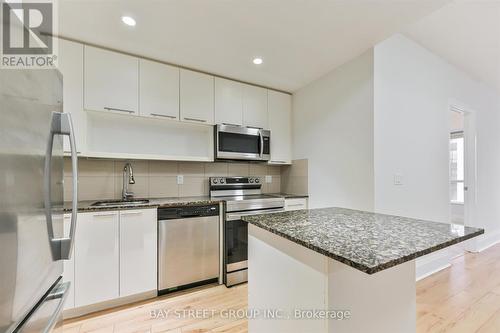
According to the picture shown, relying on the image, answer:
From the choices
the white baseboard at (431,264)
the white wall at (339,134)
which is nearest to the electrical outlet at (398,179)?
the white wall at (339,134)

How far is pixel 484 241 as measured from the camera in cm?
341

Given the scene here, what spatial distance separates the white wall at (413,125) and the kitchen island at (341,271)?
1192mm

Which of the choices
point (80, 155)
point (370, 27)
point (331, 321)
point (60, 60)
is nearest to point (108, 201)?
point (80, 155)

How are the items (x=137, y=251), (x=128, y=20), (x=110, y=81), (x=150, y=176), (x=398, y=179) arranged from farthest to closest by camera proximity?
1. (x=150, y=176)
2. (x=398, y=179)
3. (x=110, y=81)
4. (x=137, y=251)
5. (x=128, y=20)

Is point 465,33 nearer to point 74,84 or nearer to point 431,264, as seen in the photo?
point 431,264

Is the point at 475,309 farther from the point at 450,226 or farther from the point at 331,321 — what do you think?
the point at 331,321

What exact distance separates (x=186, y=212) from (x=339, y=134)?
6.22 ft

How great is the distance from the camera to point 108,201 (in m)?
2.23

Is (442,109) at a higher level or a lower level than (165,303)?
higher

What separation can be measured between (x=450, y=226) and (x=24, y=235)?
180 cm

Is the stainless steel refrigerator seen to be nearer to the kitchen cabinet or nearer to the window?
the kitchen cabinet

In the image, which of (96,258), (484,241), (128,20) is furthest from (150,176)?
(484,241)

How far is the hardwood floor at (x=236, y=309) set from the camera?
1.66m

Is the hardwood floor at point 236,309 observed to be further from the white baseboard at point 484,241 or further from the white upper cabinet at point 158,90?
the white upper cabinet at point 158,90
